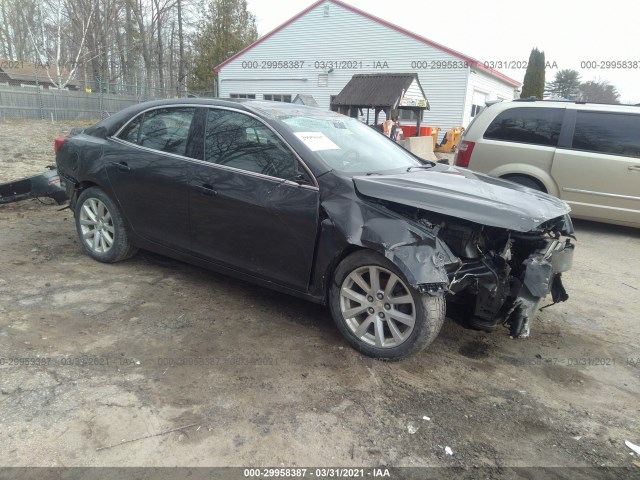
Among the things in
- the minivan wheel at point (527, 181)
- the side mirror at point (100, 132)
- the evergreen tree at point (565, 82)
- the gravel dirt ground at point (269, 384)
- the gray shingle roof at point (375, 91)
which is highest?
the evergreen tree at point (565, 82)

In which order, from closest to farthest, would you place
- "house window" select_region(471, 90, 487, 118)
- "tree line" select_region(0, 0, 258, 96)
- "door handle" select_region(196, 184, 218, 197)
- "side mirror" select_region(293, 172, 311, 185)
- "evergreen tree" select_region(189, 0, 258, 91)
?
1. "side mirror" select_region(293, 172, 311, 185)
2. "door handle" select_region(196, 184, 218, 197)
3. "house window" select_region(471, 90, 487, 118)
4. "tree line" select_region(0, 0, 258, 96)
5. "evergreen tree" select_region(189, 0, 258, 91)

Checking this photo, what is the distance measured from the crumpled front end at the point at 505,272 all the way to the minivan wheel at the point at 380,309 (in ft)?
0.87

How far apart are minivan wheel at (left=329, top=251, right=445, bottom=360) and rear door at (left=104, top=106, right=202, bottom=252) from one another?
1543 millimetres

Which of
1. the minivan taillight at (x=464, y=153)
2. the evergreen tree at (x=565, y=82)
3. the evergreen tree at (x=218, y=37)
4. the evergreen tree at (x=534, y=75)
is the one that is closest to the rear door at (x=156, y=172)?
the minivan taillight at (x=464, y=153)

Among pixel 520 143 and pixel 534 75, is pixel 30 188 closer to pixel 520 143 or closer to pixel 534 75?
pixel 520 143

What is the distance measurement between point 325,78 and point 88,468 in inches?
1003

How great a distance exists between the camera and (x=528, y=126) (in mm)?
7184

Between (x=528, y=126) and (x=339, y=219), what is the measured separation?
5.12 m

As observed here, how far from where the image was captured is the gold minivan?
668cm

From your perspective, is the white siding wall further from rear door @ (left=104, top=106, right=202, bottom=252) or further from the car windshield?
rear door @ (left=104, top=106, right=202, bottom=252)

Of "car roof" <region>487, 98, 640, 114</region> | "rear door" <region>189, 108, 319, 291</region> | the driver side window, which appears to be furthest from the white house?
"rear door" <region>189, 108, 319, 291</region>

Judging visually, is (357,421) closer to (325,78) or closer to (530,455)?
(530,455)

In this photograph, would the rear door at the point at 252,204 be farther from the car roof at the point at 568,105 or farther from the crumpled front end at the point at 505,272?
the car roof at the point at 568,105

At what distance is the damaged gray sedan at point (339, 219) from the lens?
3.12 metres
